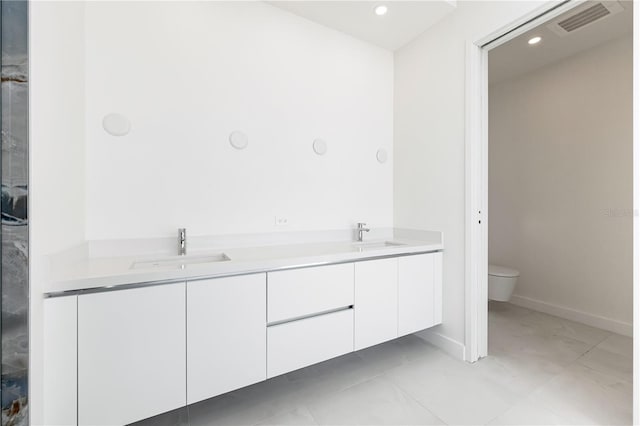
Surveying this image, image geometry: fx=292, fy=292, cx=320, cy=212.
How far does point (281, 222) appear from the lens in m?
2.14

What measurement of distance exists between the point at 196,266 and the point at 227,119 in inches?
41.7

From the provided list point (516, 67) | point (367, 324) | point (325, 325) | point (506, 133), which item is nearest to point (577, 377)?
point (367, 324)

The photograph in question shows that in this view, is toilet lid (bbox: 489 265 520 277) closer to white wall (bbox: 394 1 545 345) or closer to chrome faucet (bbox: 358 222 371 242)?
white wall (bbox: 394 1 545 345)

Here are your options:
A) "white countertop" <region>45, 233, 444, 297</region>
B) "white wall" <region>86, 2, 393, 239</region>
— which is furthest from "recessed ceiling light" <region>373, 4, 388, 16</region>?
"white countertop" <region>45, 233, 444, 297</region>

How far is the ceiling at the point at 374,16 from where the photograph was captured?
2.09m

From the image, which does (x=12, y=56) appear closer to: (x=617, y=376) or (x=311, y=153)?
(x=311, y=153)

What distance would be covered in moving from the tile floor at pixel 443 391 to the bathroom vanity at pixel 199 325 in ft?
0.79

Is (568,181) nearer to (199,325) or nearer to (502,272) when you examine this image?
(502,272)

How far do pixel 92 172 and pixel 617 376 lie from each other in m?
3.35

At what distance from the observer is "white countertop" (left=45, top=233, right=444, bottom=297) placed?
1.14 metres

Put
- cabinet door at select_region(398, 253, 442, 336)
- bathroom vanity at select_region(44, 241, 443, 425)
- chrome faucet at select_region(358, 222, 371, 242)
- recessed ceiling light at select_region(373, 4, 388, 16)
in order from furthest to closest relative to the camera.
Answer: chrome faucet at select_region(358, 222, 371, 242) → recessed ceiling light at select_region(373, 4, 388, 16) → cabinet door at select_region(398, 253, 442, 336) → bathroom vanity at select_region(44, 241, 443, 425)

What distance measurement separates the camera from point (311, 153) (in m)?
2.27

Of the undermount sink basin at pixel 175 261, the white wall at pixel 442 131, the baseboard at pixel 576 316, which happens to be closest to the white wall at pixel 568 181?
the baseboard at pixel 576 316

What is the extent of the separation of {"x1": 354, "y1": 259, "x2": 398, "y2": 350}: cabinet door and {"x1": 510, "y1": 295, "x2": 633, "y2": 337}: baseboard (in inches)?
81.5
